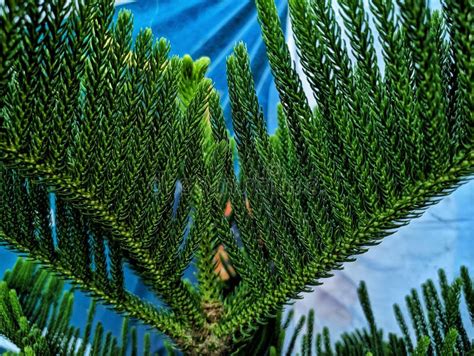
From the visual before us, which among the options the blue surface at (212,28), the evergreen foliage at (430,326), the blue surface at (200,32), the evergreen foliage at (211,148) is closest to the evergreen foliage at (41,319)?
the evergreen foliage at (211,148)

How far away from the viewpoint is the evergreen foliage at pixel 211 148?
0.99ft

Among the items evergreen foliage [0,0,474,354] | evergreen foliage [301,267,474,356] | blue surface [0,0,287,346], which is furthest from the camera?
blue surface [0,0,287,346]

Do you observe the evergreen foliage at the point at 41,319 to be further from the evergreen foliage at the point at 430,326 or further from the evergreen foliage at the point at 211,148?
the evergreen foliage at the point at 430,326

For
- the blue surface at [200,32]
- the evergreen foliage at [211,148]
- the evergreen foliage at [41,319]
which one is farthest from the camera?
the blue surface at [200,32]

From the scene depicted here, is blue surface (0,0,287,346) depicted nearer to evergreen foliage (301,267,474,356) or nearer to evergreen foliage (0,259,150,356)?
evergreen foliage (0,259,150,356)

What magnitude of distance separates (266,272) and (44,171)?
8.4 inches

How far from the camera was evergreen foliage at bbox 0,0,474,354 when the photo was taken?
30cm

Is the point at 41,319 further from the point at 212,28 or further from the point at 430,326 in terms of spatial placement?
the point at 212,28

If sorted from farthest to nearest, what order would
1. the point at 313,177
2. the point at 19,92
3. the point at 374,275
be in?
the point at 374,275
the point at 313,177
the point at 19,92

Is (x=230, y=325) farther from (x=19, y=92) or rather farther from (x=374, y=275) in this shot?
(x=374, y=275)

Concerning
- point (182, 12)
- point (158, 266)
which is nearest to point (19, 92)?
point (158, 266)

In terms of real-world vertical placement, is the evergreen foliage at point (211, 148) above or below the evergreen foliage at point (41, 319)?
above

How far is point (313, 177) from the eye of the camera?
42cm

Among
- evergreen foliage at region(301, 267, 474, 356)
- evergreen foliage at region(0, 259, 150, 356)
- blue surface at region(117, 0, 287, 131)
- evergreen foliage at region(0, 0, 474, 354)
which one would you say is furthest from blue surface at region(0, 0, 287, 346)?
evergreen foliage at region(0, 0, 474, 354)
